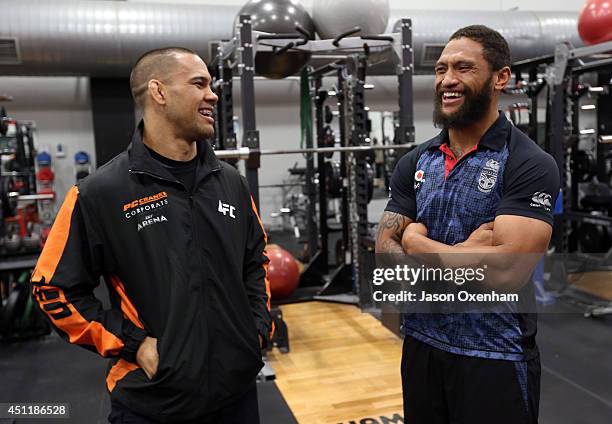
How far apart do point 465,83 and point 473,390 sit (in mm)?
823

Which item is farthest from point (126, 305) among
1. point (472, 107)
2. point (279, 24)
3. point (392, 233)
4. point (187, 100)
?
point (279, 24)

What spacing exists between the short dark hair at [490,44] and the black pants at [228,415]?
1159 millimetres

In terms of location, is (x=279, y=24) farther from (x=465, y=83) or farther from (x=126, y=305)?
(x=126, y=305)

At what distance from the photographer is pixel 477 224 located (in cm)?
145

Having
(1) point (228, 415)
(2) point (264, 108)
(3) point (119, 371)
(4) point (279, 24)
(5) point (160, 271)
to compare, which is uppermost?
(4) point (279, 24)

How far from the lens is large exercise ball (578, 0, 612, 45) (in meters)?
4.07

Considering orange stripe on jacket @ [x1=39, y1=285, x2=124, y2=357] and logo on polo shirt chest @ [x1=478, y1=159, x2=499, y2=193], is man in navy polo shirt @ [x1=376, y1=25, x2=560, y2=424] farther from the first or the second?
orange stripe on jacket @ [x1=39, y1=285, x2=124, y2=357]

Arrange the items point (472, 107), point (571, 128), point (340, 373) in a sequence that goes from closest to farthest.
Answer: point (472, 107) < point (340, 373) < point (571, 128)

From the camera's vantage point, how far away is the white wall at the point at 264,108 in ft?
24.0

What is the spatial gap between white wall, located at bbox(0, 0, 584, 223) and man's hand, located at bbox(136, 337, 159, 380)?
22.3 feet

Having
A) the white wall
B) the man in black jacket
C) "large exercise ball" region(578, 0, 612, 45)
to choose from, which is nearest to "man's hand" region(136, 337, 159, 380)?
the man in black jacket

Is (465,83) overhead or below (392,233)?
overhead

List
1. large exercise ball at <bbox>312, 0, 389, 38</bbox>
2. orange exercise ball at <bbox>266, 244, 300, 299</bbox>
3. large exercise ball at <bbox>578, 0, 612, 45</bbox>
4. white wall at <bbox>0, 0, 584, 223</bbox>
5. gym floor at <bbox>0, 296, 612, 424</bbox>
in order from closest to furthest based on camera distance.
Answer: gym floor at <bbox>0, 296, 612, 424</bbox>
large exercise ball at <bbox>312, 0, 389, 38</bbox>
large exercise ball at <bbox>578, 0, 612, 45</bbox>
orange exercise ball at <bbox>266, 244, 300, 299</bbox>
white wall at <bbox>0, 0, 584, 223</bbox>

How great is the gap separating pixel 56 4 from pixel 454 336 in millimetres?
5862
